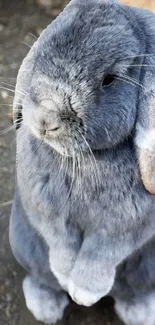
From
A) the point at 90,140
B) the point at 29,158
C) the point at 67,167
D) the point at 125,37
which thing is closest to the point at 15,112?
the point at 29,158

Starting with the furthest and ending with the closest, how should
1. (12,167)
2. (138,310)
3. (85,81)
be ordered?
(12,167), (138,310), (85,81)

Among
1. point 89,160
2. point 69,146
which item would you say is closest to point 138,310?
point 89,160

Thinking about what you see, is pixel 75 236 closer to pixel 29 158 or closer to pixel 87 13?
pixel 29 158

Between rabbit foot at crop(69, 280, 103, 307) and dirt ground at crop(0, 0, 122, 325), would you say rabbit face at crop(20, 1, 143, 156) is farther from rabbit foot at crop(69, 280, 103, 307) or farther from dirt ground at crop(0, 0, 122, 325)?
rabbit foot at crop(69, 280, 103, 307)

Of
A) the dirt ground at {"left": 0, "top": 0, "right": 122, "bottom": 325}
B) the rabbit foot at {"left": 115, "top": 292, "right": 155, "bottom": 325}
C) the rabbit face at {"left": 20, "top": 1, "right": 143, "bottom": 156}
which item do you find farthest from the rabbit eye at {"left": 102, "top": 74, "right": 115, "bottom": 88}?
the rabbit foot at {"left": 115, "top": 292, "right": 155, "bottom": 325}

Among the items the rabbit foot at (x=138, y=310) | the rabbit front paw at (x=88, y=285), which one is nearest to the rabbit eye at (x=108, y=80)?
the rabbit front paw at (x=88, y=285)

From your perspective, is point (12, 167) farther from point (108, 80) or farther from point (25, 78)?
point (108, 80)
